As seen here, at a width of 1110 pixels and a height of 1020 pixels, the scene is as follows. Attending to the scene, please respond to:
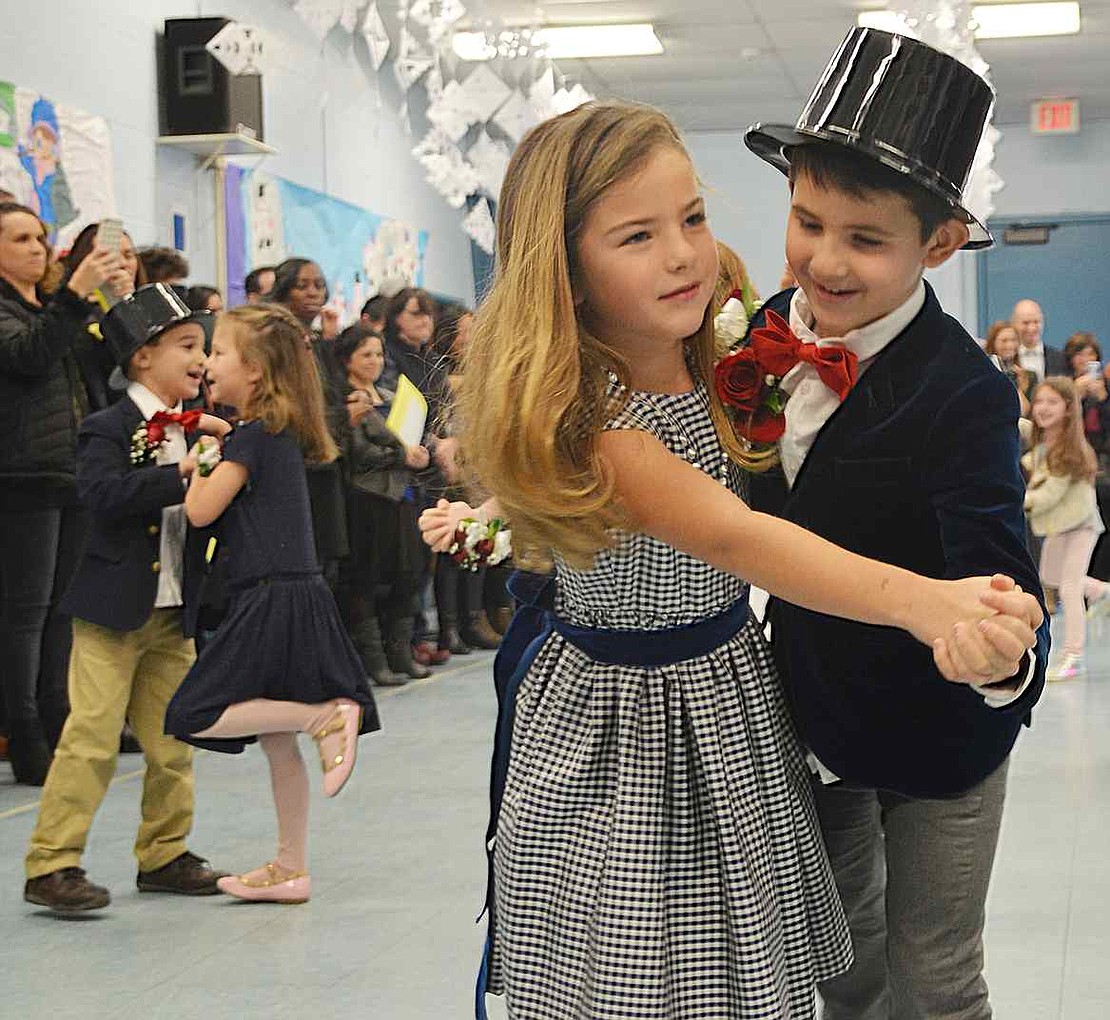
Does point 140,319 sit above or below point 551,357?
below

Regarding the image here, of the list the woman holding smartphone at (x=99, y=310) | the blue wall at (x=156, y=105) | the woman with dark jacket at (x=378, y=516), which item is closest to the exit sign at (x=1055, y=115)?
the blue wall at (x=156, y=105)

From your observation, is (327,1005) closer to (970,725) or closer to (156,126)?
(970,725)

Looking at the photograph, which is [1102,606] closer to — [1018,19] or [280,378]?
[280,378]

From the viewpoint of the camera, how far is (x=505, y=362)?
1.60 meters

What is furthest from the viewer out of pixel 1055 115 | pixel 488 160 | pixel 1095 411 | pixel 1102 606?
pixel 1055 115

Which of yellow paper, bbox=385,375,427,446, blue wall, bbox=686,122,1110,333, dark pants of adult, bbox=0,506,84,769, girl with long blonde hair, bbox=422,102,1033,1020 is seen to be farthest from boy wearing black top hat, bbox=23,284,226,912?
blue wall, bbox=686,122,1110,333

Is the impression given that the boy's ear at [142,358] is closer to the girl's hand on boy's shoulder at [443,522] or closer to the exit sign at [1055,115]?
the girl's hand on boy's shoulder at [443,522]

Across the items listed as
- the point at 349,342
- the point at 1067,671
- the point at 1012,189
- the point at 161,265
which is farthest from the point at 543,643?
the point at 1012,189

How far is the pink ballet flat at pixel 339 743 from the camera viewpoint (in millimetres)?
3453

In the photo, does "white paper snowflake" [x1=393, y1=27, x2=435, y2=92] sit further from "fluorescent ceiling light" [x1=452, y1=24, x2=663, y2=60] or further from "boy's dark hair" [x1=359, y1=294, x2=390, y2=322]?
"fluorescent ceiling light" [x1=452, y1=24, x2=663, y2=60]

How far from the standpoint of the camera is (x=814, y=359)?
5.41 feet

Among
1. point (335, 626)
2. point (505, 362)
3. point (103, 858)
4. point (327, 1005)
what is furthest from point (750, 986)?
point (103, 858)

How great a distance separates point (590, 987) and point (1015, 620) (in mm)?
557

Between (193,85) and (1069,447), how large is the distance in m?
4.15
